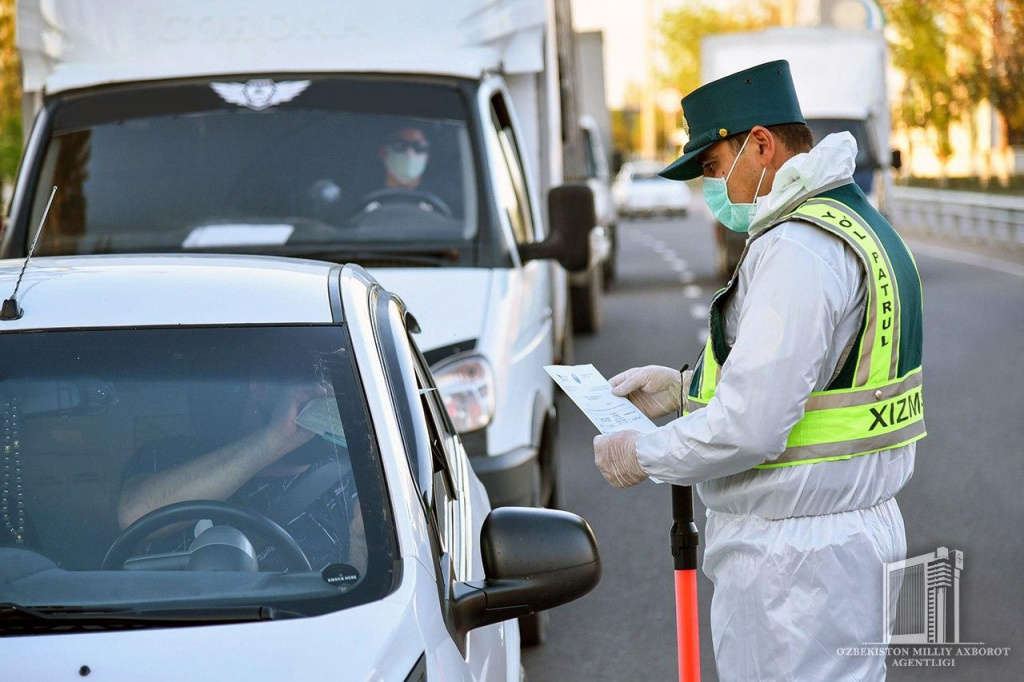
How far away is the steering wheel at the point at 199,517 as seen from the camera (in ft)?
9.69

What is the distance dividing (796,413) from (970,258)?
22.9 meters

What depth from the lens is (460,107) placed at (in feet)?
22.0

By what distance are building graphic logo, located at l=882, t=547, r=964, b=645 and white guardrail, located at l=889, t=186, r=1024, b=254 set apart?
18.1 m

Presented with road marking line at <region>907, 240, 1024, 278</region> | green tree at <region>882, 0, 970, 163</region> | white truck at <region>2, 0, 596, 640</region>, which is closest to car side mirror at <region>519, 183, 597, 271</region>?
white truck at <region>2, 0, 596, 640</region>

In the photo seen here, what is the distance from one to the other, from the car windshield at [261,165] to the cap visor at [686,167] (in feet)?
9.53

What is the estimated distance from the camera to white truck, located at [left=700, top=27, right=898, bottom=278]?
21.0 meters

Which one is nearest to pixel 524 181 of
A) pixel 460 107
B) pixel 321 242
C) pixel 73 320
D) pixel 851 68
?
pixel 460 107

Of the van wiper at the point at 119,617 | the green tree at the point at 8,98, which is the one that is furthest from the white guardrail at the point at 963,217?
the van wiper at the point at 119,617

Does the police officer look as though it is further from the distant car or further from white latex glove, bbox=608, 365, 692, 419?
the distant car

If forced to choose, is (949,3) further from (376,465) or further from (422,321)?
(376,465)

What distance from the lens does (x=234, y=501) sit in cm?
307

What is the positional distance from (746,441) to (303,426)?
90cm

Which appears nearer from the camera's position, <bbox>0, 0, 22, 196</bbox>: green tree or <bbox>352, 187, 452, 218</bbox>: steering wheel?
<bbox>352, 187, 452, 218</bbox>: steering wheel

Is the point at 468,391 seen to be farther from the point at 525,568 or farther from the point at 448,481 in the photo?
the point at 525,568
